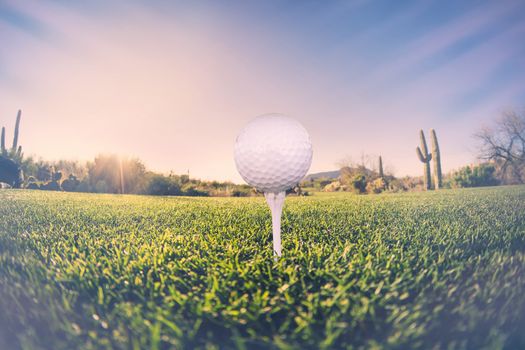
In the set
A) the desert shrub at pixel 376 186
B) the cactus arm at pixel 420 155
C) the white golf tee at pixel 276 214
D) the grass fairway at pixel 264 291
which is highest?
the cactus arm at pixel 420 155

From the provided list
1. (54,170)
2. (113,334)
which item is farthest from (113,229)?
(54,170)

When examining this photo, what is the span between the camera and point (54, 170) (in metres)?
9.55

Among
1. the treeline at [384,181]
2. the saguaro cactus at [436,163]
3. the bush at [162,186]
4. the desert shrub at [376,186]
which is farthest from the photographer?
the desert shrub at [376,186]

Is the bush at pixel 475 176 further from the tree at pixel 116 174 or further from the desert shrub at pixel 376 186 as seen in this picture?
the tree at pixel 116 174

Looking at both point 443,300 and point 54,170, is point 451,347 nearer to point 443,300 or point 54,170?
point 443,300

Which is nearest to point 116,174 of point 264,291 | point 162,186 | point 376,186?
point 162,186

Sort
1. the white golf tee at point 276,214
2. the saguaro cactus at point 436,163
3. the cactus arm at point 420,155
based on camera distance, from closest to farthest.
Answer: the white golf tee at point 276,214 → the saguaro cactus at point 436,163 → the cactus arm at point 420,155

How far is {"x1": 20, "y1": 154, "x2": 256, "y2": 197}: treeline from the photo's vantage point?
896 centimetres

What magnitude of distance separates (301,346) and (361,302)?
0.42m

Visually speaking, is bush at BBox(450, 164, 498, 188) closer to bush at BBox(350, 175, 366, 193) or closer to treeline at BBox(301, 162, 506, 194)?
treeline at BBox(301, 162, 506, 194)

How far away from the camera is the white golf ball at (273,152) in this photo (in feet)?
6.67

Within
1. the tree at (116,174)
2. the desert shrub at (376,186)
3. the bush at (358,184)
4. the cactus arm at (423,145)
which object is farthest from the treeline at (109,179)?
the cactus arm at (423,145)

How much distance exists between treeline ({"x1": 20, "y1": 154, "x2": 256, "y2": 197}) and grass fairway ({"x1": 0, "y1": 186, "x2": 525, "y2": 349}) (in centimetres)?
641

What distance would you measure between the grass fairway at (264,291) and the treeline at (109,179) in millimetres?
6406
